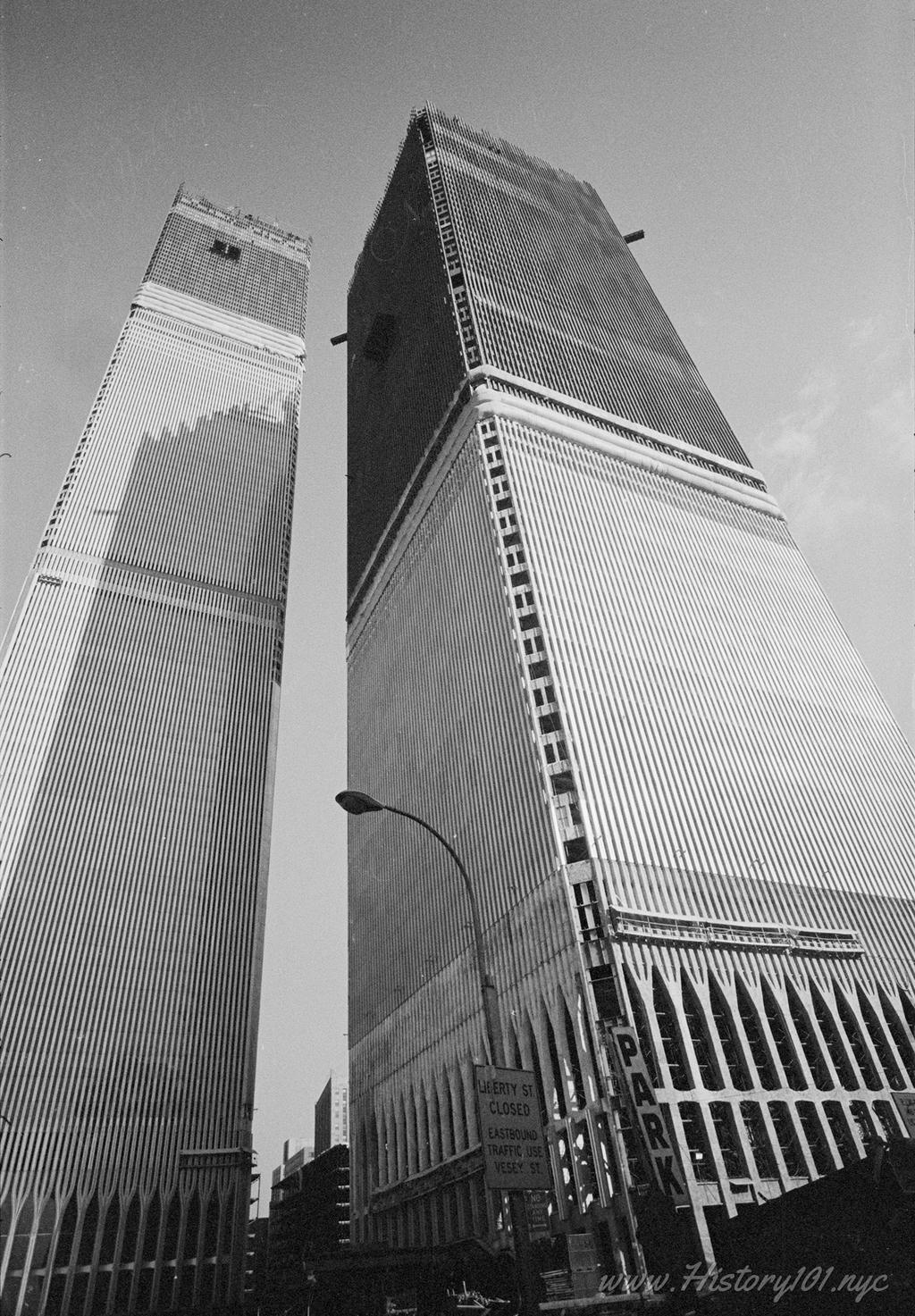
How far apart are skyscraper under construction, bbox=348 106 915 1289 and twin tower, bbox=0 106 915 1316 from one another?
305 mm

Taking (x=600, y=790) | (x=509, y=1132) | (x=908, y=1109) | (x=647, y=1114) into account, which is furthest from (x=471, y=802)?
(x=509, y=1132)

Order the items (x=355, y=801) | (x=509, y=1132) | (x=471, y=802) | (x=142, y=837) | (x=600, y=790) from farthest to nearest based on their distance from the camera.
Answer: (x=142, y=837) < (x=471, y=802) < (x=600, y=790) < (x=355, y=801) < (x=509, y=1132)

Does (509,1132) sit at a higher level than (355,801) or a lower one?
lower

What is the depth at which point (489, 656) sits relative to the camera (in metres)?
61.5

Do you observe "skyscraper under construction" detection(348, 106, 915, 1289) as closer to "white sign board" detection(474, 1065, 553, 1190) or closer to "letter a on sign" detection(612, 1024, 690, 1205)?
"letter a on sign" detection(612, 1024, 690, 1205)

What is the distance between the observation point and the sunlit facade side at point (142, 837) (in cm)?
6138

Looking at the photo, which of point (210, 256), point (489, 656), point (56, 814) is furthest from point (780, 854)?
point (210, 256)

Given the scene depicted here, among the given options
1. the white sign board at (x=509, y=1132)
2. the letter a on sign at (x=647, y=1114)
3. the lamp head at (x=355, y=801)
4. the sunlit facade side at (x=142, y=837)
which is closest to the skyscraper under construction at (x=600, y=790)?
the letter a on sign at (x=647, y=1114)

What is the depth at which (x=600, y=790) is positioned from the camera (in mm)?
50656

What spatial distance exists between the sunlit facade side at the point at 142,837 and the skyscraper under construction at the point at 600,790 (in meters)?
11.7

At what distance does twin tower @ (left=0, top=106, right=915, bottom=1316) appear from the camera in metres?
44.8

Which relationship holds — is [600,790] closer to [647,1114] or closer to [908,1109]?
[647,1114]

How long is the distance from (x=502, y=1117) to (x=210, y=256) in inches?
5896

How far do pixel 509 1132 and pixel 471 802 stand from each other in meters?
47.3
